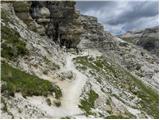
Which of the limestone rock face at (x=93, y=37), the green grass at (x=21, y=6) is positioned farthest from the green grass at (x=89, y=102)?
the limestone rock face at (x=93, y=37)

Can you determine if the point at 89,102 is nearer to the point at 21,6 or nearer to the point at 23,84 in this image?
the point at 23,84

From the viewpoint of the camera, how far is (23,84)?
56281 mm

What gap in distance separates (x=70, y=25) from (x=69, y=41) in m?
5.19

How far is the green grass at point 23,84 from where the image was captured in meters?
52.3

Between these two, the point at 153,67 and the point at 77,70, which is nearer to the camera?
the point at 77,70

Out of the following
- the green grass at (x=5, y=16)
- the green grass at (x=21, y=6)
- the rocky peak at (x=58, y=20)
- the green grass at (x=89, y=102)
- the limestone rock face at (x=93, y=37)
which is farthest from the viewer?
the limestone rock face at (x=93, y=37)

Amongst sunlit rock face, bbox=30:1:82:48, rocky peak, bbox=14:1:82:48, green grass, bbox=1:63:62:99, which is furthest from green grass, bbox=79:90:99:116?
sunlit rock face, bbox=30:1:82:48

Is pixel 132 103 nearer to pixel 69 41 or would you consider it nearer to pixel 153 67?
pixel 69 41

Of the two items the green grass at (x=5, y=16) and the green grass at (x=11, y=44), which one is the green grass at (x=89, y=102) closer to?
the green grass at (x=11, y=44)

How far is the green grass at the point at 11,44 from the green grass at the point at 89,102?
1384cm

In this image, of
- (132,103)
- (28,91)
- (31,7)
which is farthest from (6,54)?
(31,7)

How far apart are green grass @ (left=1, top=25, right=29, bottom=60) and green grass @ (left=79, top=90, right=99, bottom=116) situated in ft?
45.4

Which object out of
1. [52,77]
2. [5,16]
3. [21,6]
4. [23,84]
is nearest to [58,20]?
[21,6]

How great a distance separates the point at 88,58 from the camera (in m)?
117
